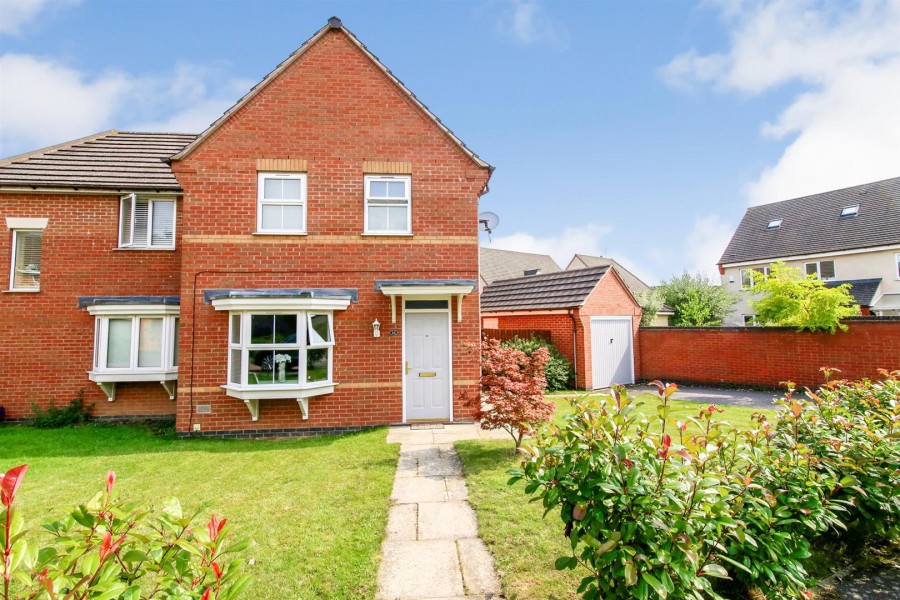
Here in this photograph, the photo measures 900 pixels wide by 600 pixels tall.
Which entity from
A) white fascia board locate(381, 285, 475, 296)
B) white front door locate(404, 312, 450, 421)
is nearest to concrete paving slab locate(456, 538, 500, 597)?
white front door locate(404, 312, 450, 421)

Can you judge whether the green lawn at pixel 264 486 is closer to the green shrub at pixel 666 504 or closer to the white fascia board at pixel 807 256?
the green shrub at pixel 666 504

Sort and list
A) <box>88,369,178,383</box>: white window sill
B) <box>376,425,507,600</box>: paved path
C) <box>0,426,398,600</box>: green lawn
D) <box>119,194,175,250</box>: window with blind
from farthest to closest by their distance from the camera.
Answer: <box>119,194,175,250</box>: window with blind → <box>88,369,178,383</box>: white window sill → <box>0,426,398,600</box>: green lawn → <box>376,425,507,600</box>: paved path

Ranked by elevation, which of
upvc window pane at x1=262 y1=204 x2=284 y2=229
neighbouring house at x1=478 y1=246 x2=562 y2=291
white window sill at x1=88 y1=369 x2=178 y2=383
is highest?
neighbouring house at x1=478 y1=246 x2=562 y2=291

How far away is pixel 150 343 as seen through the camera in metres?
10.4

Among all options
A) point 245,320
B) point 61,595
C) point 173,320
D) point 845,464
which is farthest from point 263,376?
point 845,464

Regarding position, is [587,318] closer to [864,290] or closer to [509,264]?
[864,290]

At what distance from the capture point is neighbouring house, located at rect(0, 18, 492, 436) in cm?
922

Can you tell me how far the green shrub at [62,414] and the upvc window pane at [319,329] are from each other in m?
6.45

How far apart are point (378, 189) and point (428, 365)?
429 cm

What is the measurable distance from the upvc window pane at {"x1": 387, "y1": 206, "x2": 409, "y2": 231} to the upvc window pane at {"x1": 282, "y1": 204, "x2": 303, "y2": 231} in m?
2.03

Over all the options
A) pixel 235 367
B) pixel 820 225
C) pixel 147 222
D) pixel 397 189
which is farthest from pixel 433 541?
pixel 820 225

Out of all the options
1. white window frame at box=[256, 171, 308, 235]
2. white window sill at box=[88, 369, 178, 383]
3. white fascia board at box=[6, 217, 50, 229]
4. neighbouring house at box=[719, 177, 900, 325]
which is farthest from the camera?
neighbouring house at box=[719, 177, 900, 325]

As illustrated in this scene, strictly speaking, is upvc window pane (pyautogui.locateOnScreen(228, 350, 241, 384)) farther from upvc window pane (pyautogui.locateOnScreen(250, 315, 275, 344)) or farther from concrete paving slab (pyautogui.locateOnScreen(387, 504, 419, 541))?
concrete paving slab (pyautogui.locateOnScreen(387, 504, 419, 541))

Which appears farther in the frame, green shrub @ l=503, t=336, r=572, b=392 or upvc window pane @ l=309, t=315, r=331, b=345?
green shrub @ l=503, t=336, r=572, b=392
